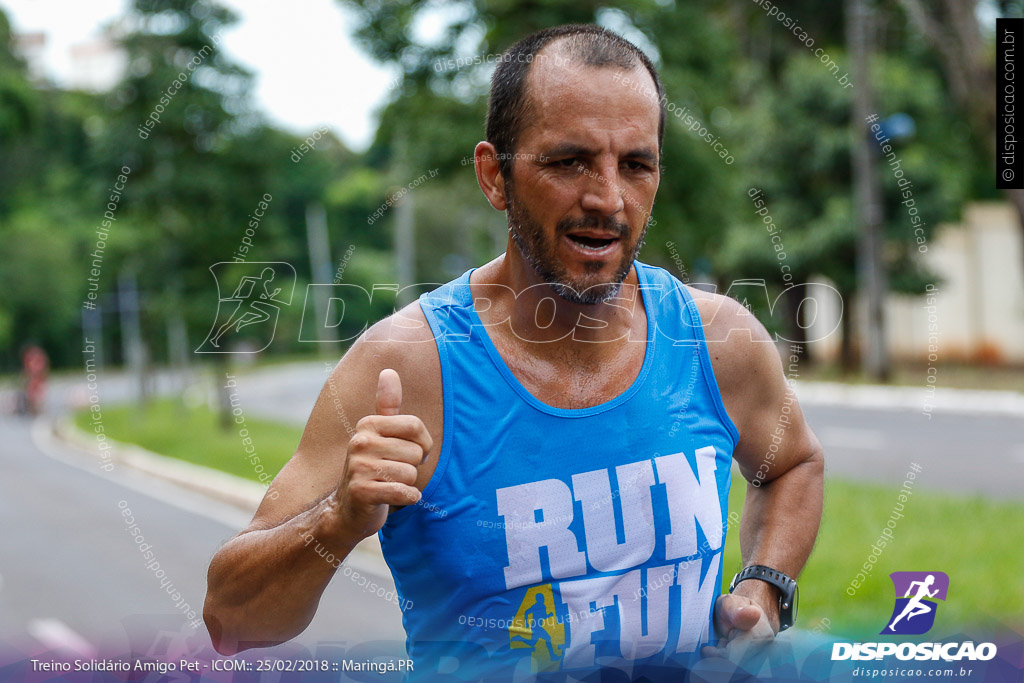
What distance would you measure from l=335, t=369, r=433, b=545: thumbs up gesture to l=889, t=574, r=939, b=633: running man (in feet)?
3.33

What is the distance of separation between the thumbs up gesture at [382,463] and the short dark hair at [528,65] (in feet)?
1.40

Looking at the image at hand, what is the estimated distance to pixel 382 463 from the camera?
1158 millimetres

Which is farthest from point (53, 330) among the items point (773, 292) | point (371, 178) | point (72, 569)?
point (773, 292)

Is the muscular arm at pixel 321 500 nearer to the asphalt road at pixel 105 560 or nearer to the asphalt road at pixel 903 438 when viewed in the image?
the asphalt road at pixel 105 560

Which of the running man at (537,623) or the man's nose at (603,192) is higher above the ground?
the man's nose at (603,192)

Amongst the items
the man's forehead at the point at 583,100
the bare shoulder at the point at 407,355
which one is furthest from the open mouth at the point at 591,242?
the bare shoulder at the point at 407,355

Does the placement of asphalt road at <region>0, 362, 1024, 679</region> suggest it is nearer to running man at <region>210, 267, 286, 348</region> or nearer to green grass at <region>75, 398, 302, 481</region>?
running man at <region>210, 267, 286, 348</region>

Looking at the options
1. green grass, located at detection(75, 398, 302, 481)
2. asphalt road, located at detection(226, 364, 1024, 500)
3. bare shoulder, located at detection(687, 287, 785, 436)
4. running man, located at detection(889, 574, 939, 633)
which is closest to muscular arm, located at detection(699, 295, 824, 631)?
bare shoulder, located at detection(687, 287, 785, 436)

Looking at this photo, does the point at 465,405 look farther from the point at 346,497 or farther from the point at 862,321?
the point at 862,321

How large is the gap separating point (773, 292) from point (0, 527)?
757 centimetres

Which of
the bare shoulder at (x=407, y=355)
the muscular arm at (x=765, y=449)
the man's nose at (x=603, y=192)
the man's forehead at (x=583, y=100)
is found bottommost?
the muscular arm at (x=765, y=449)

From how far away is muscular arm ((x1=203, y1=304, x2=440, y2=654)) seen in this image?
1173 millimetres

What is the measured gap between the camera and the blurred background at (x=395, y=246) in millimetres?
3402

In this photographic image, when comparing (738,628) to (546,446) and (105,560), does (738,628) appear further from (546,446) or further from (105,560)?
(105,560)
